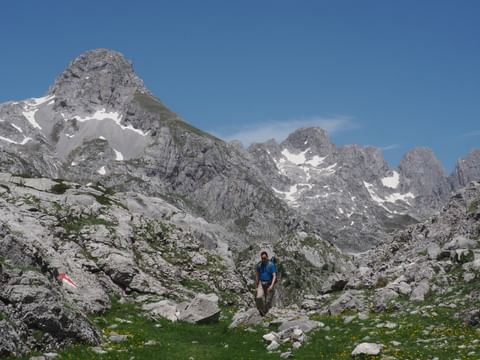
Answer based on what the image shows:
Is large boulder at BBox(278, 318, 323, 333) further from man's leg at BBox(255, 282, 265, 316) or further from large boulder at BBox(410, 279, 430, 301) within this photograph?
large boulder at BBox(410, 279, 430, 301)

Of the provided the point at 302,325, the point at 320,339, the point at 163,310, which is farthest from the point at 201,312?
the point at 320,339

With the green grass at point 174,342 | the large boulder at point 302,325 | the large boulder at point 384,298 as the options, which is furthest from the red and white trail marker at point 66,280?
the large boulder at point 384,298

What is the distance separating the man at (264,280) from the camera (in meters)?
32.7

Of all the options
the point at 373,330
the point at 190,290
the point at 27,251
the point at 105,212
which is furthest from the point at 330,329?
the point at 105,212

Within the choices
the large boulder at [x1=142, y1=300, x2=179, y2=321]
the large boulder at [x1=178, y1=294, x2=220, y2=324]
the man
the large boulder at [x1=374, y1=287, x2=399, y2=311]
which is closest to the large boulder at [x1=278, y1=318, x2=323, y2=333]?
the man

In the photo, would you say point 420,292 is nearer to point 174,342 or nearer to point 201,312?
point 201,312

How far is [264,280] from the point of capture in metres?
32.8

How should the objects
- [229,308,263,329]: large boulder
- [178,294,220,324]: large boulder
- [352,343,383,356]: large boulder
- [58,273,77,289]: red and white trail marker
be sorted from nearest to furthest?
[352,343,383,356]: large boulder
[229,308,263,329]: large boulder
[178,294,220,324]: large boulder
[58,273,77,289]: red and white trail marker

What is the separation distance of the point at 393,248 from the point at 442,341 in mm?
42739

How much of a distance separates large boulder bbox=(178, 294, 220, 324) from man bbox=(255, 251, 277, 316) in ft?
10.2

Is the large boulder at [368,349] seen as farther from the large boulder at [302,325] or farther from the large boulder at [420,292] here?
the large boulder at [420,292]

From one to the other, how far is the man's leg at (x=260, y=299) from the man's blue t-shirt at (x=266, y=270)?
1.78 ft

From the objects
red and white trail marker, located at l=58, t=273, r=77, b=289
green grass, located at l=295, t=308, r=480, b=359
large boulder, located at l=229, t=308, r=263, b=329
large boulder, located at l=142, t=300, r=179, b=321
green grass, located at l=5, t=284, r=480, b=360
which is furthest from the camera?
red and white trail marker, located at l=58, t=273, r=77, b=289

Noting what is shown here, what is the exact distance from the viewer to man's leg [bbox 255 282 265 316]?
32.8m
